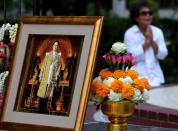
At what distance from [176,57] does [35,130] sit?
1100 centimetres

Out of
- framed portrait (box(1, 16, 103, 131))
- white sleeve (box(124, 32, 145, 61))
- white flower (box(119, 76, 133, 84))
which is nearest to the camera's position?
framed portrait (box(1, 16, 103, 131))

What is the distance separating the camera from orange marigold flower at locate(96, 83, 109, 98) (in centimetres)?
307

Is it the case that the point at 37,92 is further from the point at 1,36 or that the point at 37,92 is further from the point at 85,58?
the point at 1,36

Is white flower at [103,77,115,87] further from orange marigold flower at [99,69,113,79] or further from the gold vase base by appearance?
the gold vase base

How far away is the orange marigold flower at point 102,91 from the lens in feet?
10.1

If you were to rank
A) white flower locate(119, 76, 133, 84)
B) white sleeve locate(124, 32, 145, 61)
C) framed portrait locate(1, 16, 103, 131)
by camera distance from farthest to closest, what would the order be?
white sleeve locate(124, 32, 145, 61)
white flower locate(119, 76, 133, 84)
framed portrait locate(1, 16, 103, 131)

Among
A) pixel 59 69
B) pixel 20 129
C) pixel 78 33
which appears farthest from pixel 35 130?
pixel 78 33

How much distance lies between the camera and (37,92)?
3164 mm

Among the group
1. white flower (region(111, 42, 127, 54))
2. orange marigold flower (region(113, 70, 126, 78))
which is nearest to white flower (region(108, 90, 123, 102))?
orange marigold flower (region(113, 70, 126, 78))

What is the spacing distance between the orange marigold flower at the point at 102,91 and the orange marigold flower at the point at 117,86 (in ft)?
0.11

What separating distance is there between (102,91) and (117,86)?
78 millimetres

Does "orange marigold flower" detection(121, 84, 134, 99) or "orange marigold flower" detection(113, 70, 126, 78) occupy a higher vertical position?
"orange marigold flower" detection(113, 70, 126, 78)

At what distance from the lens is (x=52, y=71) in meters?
3.15

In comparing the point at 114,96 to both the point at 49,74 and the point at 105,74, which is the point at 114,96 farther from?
the point at 49,74
